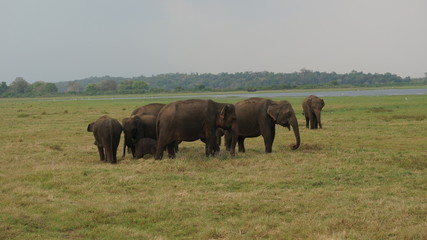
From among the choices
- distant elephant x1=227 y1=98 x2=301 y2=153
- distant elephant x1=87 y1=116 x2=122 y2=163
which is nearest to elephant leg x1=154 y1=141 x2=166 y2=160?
distant elephant x1=87 y1=116 x2=122 y2=163

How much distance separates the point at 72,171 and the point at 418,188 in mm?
9069

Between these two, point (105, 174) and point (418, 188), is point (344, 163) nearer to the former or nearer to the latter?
point (418, 188)

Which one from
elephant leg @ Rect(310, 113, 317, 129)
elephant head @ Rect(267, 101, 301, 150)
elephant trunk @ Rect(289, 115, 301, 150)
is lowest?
elephant leg @ Rect(310, 113, 317, 129)

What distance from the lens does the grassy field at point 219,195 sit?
893 cm

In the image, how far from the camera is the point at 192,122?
16812 mm

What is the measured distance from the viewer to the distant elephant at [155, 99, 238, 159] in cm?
1666

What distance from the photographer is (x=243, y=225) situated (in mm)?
9203

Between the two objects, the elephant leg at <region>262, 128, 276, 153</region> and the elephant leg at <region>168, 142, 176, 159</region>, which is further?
the elephant leg at <region>262, 128, 276, 153</region>

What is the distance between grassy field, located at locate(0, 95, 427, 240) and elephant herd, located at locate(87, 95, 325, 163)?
26.0 inches

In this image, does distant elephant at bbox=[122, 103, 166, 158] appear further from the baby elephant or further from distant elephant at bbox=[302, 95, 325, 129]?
distant elephant at bbox=[302, 95, 325, 129]

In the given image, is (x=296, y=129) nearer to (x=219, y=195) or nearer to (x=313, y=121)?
(x=219, y=195)

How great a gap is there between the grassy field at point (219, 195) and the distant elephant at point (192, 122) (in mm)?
710

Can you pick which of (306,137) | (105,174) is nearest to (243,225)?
(105,174)

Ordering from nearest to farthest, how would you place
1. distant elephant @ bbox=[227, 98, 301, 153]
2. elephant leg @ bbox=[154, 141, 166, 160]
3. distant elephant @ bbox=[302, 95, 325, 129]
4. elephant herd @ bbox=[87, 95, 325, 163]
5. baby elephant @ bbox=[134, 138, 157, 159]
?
elephant leg @ bbox=[154, 141, 166, 160] → elephant herd @ bbox=[87, 95, 325, 163] → baby elephant @ bbox=[134, 138, 157, 159] → distant elephant @ bbox=[227, 98, 301, 153] → distant elephant @ bbox=[302, 95, 325, 129]
